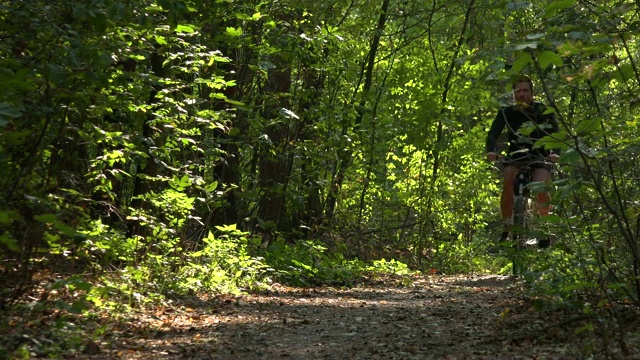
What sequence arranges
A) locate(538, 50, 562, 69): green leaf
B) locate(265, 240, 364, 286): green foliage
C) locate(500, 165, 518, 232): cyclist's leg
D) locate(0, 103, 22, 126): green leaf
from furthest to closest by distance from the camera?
locate(265, 240, 364, 286): green foliage < locate(500, 165, 518, 232): cyclist's leg < locate(538, 50, 562, 69): green leaf < locate(0, 103, 22, 126): green leaf

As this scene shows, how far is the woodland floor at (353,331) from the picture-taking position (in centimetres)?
490

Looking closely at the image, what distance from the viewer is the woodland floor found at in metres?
4.90

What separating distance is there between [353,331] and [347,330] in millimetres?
77

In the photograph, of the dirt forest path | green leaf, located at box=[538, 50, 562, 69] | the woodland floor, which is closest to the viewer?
green leaf, located at box=[538, 50, 562, 69]

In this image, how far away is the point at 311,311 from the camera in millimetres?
7301

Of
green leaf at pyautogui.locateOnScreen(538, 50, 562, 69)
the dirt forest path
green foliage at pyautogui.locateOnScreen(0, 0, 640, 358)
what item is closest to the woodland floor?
the dirt forest path

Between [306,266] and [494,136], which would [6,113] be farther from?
[494,136]

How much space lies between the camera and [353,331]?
6109mm

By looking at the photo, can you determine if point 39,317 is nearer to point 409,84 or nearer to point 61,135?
point 61,135

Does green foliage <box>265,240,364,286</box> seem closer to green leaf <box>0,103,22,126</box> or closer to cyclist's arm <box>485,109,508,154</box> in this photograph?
cyclist's arm <box>485,109,508,154</box>

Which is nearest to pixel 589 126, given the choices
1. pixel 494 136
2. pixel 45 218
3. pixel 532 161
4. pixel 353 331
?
pixel 532 161

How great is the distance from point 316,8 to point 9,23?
633cm

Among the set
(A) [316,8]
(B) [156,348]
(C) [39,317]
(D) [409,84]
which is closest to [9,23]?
(C) [39,317]

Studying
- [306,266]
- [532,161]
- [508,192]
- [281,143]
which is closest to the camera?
[532,161]
